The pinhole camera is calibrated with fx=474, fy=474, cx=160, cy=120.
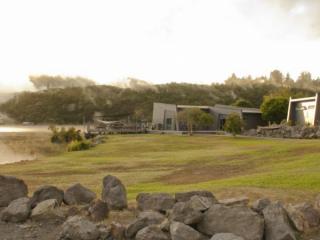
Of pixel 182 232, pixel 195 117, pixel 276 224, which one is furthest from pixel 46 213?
pixel 195 117

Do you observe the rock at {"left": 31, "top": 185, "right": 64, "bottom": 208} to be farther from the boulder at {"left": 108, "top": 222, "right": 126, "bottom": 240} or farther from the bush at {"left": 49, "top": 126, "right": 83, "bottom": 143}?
the bush at {"left": 49, "top": 126, "right": 83, "bottom": 143}

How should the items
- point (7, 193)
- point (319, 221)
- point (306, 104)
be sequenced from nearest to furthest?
1. point (319, 221)
2. point (7, 193)
3. point (306, 104)

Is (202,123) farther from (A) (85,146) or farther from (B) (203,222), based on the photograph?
(B) (203,222)

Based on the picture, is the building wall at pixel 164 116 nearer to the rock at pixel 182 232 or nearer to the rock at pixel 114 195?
the rock at pixel 114 195

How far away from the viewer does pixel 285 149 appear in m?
37.8

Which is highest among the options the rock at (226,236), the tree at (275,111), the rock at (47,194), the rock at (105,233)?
the tree at (275,111)

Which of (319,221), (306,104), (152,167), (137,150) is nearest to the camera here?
(319,221)

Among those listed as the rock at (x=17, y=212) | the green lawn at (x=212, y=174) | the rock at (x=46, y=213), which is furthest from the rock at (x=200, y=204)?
the green lawn at (x=212, y=174)

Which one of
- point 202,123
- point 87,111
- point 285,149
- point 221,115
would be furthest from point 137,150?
point 87,111

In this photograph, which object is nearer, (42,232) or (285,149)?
(42,232)

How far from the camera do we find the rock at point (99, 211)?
1133 cm

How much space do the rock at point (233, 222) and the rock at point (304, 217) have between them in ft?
3.72

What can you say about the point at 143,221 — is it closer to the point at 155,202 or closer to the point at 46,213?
the point at 155,202

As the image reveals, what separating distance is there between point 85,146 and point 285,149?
2482cm
